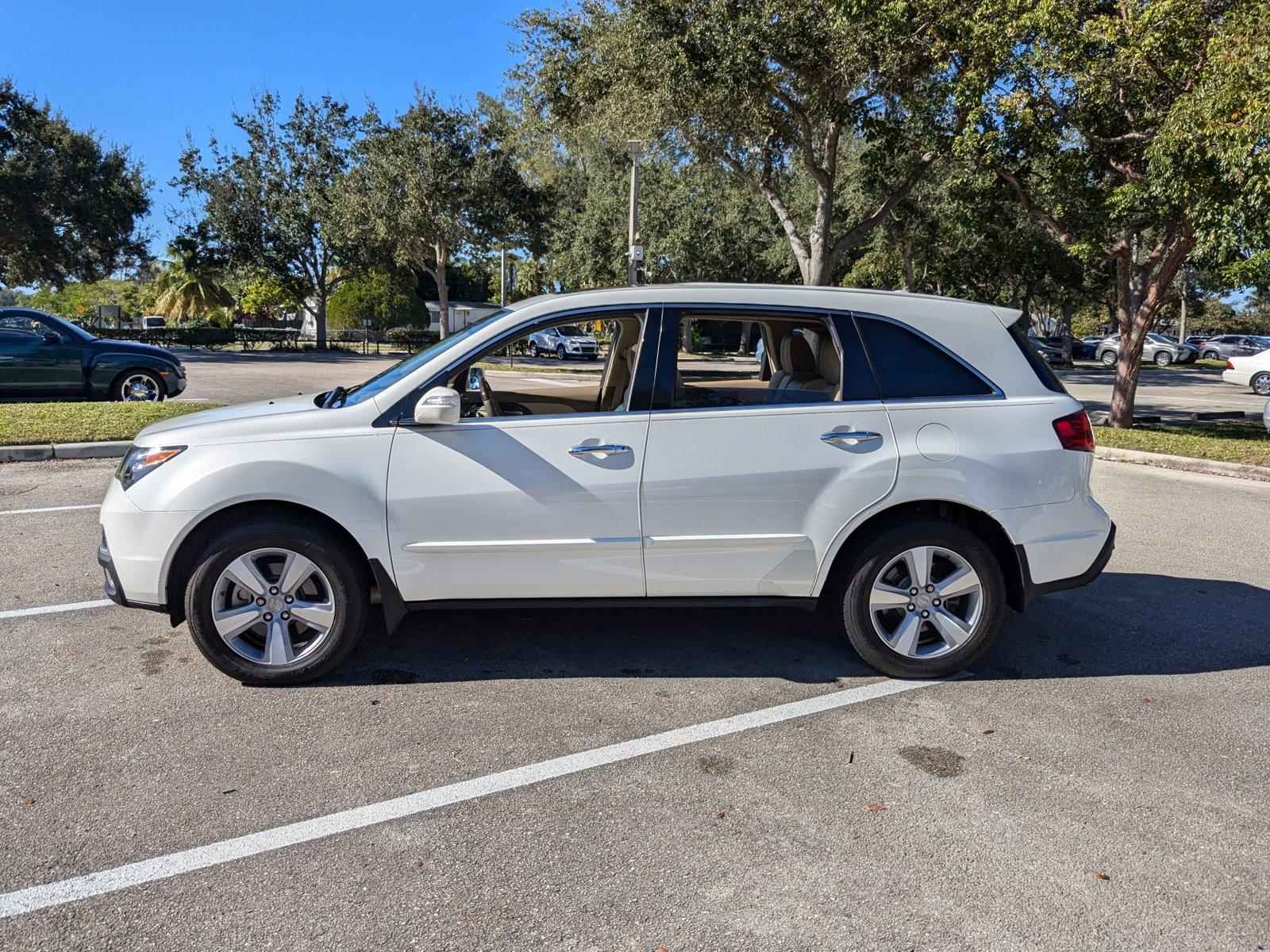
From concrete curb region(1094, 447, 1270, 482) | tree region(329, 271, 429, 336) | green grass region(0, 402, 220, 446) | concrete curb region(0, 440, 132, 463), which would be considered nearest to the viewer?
concrete curb region(0, 440, 132, 463)

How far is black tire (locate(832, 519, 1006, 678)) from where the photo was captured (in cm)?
429

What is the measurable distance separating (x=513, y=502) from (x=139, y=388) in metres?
12.0

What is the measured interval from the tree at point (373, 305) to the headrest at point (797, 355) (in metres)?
50.9

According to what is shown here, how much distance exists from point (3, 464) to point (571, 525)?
27.4ft

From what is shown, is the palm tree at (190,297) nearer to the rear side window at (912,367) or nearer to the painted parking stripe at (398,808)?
the rear side window at (912,367)

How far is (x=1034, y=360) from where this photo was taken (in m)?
4.52

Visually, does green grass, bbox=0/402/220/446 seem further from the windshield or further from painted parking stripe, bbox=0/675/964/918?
painted parking stripe, bbox=0/675/964/918

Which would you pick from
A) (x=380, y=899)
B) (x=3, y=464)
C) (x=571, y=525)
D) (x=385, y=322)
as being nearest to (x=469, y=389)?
(x=571, y=525)

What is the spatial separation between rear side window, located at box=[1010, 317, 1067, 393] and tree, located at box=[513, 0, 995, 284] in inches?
382

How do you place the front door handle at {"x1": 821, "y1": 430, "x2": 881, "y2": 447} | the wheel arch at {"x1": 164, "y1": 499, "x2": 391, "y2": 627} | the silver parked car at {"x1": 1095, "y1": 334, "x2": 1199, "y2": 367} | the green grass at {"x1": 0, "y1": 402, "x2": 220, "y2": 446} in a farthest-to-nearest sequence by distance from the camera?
the silver parked car at {"x1": 1095, "y1": 334, "x2": 1199, "y2": 367}, the green grass at {"x1": 0, "y1": 402, "x2": 220, "y2": 446}, the front door handle at {"x1": 821, "y1": 430, "x2": 881, "y2": 447}, the wheel arch at {"x1": 164, "y1": 499, "x2": 391, "y2": 627}

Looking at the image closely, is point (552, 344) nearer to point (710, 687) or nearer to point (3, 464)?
point (3, 464)

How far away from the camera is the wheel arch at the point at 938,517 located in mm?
4336

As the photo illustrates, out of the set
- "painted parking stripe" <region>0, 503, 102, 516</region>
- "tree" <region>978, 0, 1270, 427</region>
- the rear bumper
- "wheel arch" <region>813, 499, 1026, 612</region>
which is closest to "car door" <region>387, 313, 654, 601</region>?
"wheel arch" <region>813, 499, 1026, 612</region>

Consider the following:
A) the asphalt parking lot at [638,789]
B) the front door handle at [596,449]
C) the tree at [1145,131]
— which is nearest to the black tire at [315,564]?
the asphalt parking lot at [638,789]
